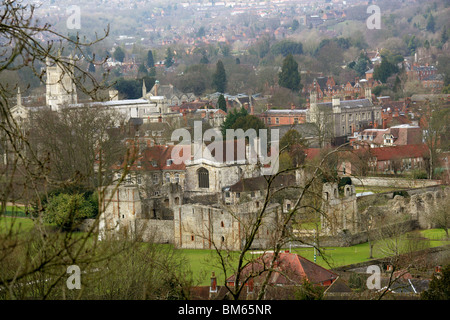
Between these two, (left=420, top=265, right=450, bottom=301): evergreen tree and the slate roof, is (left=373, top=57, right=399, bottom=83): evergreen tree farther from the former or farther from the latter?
(left=420, top=265, right=450, bottom=301): evergreen tree

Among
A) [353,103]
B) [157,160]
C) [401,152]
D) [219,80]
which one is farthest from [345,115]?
[219,80]

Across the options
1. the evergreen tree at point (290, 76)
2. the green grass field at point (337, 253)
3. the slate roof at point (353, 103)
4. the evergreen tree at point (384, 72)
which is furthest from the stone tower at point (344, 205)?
the evergreen tree at point (384, 72)

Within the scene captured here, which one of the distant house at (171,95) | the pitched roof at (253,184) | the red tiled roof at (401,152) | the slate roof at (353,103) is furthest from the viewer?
the distant house at (171,95)

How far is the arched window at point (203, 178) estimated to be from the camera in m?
31.2

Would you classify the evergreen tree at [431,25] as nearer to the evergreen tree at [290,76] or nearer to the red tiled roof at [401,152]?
the evergreen tree at [290,76]

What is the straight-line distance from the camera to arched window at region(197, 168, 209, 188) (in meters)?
31.2

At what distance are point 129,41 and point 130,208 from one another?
5387 inches

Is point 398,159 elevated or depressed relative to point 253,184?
elevated

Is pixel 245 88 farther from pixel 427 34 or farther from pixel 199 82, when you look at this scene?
pixel 427 34

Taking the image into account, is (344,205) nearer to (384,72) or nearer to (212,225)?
(212,225)

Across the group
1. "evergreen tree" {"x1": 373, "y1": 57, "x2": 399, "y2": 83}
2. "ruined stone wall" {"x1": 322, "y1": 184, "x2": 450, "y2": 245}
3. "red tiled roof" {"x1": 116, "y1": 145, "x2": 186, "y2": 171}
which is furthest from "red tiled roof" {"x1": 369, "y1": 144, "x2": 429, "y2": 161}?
"evergreen tree" {"x1": 373, "y1": 57, "x2": 399, "y2": 83}

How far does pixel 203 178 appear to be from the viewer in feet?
103
